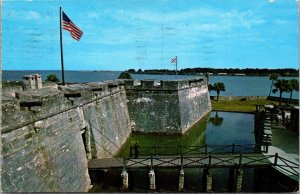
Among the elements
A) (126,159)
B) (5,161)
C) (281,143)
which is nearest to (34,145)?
(5,161)

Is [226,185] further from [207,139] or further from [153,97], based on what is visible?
[153,97]

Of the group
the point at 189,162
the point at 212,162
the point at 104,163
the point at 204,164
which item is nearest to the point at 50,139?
the point at 104,163

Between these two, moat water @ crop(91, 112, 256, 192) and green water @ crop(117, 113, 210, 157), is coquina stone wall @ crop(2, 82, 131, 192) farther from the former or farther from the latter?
green water @ crop(117, 113, 210, 157)

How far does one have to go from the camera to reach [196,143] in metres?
24.5

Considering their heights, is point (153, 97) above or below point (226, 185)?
above

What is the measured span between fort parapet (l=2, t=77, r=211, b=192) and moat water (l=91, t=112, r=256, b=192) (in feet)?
2.87

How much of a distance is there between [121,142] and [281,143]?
10299 mm

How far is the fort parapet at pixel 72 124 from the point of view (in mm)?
9945

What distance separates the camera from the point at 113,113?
22.6m

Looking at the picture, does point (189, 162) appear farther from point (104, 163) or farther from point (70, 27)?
point (70, 27)

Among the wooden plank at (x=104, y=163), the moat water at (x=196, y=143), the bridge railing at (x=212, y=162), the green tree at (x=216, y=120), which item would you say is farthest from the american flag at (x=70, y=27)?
the green tree at (x=216, y=120)

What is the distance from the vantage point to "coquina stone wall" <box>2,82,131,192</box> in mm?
9633

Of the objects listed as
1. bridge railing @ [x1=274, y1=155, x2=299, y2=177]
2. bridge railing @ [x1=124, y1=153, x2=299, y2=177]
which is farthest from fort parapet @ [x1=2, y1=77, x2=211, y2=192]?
bridge railing @ [x1=274, y1=155, x2=299, y2=177]

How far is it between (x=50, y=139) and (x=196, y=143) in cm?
1437
